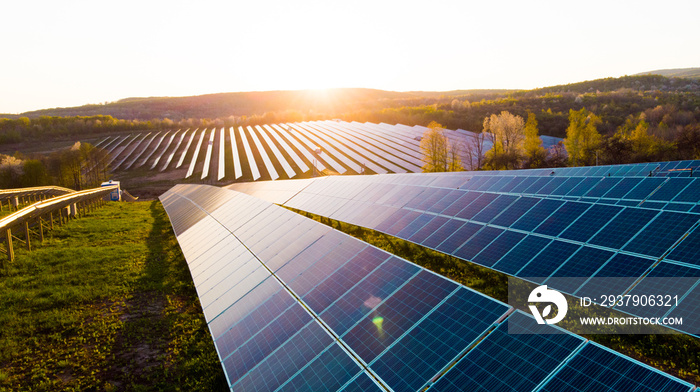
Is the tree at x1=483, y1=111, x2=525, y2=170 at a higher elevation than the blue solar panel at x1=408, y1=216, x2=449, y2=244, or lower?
higher

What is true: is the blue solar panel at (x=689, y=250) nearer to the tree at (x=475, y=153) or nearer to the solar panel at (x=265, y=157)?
the tree at (x=475, y=153)

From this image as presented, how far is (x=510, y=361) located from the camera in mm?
5324

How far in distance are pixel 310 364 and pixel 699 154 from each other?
59942mm

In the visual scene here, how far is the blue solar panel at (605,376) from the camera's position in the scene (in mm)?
4445

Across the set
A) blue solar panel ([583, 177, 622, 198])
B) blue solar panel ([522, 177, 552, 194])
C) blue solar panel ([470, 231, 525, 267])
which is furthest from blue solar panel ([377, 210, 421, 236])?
blue solar panel ([583, 177, 622, 198])

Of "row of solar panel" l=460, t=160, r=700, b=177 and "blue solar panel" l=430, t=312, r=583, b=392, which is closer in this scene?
"blue solar panel" l=430, t=312, r=583, b=392

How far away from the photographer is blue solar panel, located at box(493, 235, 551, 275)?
446 inches

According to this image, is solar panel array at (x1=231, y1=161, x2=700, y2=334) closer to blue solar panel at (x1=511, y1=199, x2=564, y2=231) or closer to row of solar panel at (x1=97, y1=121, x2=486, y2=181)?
blue solar panel at (x1=511, y1=199, x2=564, y2=231)

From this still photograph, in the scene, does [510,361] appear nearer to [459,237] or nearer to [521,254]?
[521,254]

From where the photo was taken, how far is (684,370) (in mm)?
8984

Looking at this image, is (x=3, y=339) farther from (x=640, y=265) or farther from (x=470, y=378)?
(x=640, y=265)

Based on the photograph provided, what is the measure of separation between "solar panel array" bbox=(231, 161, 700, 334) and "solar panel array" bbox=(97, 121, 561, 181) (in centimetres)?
4416

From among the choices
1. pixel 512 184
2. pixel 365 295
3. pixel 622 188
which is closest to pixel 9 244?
pixel 365 295

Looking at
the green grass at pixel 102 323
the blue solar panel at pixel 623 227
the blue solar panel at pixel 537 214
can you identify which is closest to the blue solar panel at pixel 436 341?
the green grass at pixel 102 323
